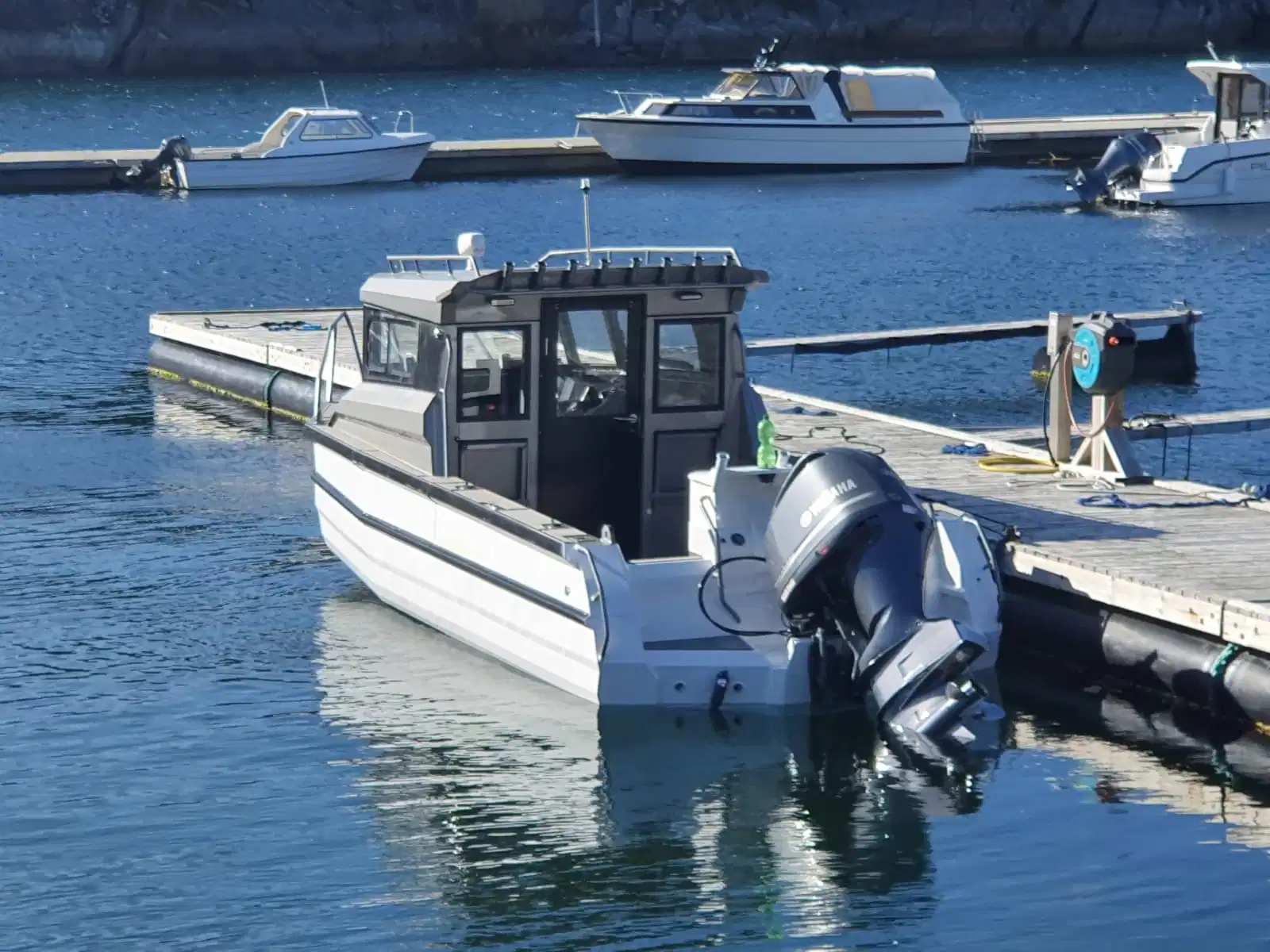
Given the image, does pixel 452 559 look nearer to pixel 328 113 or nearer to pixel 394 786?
pixel 394 786

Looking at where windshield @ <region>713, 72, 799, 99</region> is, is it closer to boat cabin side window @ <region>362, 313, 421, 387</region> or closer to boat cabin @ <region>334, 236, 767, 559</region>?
boat cabin side window @ <region>362, 313, 421, 387</region>

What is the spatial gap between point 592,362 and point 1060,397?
13.4ft

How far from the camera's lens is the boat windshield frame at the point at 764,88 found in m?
50.4

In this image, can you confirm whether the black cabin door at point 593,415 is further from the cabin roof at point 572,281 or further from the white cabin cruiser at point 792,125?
the white cabin cruiser at point 792,125

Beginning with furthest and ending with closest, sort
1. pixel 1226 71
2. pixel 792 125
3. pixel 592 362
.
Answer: pixel 792 125 < pixel 1226 71 < pixel 592 362

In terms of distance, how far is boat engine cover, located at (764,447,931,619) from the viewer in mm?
12266

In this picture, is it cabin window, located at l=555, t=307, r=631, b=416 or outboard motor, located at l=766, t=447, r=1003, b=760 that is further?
cabin window, located at l=555, t=307, r=631, b=416

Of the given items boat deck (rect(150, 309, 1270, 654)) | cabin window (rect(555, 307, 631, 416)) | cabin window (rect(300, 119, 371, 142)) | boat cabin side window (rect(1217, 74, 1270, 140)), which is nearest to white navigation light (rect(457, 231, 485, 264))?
cabin window (rect(555, 307, 631, 416))

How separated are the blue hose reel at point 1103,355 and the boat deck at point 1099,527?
0.78 metres

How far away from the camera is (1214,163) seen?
43.5 meters

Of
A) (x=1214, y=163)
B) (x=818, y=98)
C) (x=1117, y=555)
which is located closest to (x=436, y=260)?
(x=1117, y=555)

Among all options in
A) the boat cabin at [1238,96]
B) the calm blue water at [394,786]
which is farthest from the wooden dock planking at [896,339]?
the boat cabin at [1238,96]

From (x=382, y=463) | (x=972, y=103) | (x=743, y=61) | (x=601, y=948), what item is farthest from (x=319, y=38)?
(x=601, y=948)

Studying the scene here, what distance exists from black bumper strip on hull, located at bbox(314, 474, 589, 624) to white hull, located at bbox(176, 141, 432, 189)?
104 feet
